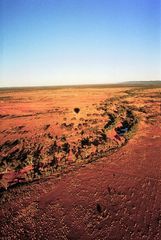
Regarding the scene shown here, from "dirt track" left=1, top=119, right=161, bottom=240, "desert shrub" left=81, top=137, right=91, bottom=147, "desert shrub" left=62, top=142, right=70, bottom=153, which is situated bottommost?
"dirt track" left=1, top=119, right=161, bottom=240

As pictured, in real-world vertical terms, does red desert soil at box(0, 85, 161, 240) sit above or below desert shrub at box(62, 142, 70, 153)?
below

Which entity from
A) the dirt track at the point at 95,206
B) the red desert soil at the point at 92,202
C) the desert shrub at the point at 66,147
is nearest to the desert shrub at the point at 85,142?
the desert shrub at the point at 66,147

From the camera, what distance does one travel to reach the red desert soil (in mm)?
6754

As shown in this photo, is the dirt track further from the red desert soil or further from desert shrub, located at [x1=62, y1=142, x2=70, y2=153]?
desert shrub, located at [x1=62, y1=142, x2=70, y2=153]

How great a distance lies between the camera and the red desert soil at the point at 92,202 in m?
6.75

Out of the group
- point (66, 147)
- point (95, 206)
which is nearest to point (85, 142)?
point (66, 147)

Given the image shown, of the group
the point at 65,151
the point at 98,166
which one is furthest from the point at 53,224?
the point at 65,151

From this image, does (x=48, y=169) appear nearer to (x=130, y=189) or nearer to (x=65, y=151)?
(x=65, y=151)

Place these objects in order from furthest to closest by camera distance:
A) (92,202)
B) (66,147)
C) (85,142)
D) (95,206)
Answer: (85,142) < (66,147) < (92,202) < (95,206)

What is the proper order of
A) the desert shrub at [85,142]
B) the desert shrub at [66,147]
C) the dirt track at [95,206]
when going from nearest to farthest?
the dirt track at [95,206], the desert shrub at [66,147], the desert shrub at [85,142]

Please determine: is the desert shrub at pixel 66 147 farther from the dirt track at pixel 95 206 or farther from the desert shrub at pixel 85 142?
the dirt track at pixel 95 206

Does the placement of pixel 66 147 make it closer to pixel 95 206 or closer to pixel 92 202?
pixel 92 202

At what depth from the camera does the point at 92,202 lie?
26.4 feet

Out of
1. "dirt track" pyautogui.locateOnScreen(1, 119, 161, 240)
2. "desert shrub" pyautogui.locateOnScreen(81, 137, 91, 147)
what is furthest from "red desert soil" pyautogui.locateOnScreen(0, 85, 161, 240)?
"desert shrub" pyautogui.locateOnScreen(81, 137, 91, 147)
